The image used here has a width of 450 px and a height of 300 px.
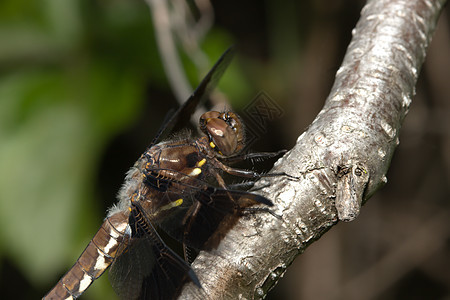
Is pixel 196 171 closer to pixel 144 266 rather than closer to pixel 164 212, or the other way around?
pixel 164 212

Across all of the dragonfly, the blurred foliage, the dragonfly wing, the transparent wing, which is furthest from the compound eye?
the blurred foliage

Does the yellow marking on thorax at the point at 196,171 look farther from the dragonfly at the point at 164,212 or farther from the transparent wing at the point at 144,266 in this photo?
the transparent wing at the point at 144,266

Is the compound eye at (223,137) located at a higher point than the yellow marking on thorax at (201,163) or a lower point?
higher

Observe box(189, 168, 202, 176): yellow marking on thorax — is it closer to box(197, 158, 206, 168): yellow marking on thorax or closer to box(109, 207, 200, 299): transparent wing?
box(197, 158, 206, 168): yellow marking on thorax

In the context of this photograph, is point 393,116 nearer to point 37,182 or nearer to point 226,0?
point 37,182

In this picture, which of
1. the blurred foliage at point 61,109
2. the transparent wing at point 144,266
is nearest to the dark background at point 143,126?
the blurred foliage at point 61,109

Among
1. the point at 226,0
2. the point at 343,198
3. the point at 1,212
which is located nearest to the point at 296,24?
the point at 226,0
